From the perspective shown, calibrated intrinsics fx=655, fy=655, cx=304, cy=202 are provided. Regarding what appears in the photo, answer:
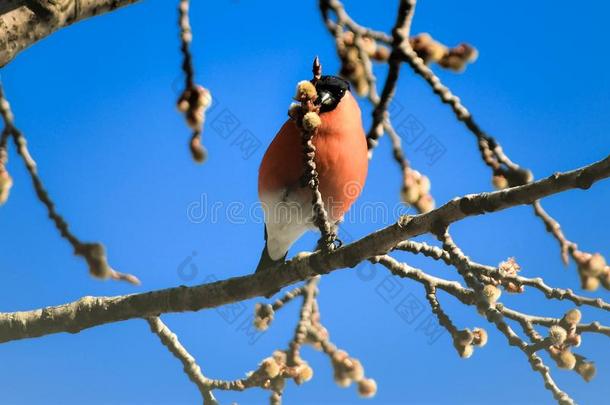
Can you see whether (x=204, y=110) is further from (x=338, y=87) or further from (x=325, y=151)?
(x=338, y=87)

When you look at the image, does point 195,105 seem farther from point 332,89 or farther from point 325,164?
point 332,89

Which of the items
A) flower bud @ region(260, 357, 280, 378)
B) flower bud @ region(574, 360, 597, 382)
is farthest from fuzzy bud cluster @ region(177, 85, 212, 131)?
flower bud @ region(574, 360, 597, 382)

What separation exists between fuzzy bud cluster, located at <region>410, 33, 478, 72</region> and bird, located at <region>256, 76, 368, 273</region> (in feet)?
2.06

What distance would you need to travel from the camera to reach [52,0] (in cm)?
161

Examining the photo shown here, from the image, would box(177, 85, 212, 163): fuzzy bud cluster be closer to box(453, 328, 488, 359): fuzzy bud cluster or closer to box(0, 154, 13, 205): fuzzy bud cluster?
box(0, 154, 13, 205): fuzzy bud cluster

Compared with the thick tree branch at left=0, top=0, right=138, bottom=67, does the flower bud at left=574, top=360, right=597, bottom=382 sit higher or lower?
lower

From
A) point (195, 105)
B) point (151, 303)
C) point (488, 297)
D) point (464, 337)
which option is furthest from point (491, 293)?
point (151, 303)

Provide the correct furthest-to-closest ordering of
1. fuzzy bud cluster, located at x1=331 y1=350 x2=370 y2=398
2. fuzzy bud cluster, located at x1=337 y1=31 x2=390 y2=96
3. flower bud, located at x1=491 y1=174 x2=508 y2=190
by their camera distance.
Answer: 1. fuzzy bud cluster, located at x1=331 y1=350 x2=370 y2=398
2. fuzzy bud cluster, located at x1=337 y1=31 x2=390 y2=96
3. flower bud, located at x1=491 y1=174 x2=508 y2=190

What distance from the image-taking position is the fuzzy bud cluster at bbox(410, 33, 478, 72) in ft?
6.70

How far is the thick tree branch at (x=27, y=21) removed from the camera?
1567 mm

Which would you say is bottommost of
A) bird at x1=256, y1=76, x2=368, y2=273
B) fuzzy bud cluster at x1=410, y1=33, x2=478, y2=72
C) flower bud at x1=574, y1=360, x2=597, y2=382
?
flower bud at x1=574, y1=360, x2=597, y2=382

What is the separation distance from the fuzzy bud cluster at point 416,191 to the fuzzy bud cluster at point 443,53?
0.36m

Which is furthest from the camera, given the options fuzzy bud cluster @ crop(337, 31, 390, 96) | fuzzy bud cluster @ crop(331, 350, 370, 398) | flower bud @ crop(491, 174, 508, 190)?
fuzzy bud cluster @ crop(331, 350, 370, 398)

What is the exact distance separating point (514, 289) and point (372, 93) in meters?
0.79
